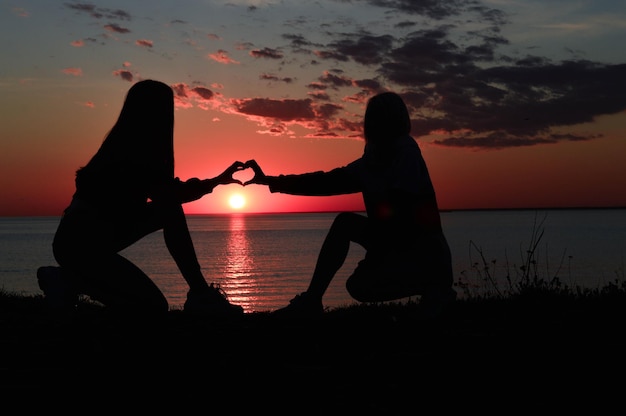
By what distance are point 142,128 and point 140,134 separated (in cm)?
6

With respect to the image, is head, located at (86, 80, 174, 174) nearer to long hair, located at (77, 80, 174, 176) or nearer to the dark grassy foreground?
long hair, located at (77, 80, 174, 176)

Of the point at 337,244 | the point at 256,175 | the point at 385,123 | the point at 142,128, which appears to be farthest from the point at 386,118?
the point at 142,128

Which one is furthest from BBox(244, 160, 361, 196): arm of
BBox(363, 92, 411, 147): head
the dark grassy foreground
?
the dark grassy foreground

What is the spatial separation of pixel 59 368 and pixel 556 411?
317 cm

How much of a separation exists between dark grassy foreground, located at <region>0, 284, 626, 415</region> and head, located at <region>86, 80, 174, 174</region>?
5.07 feet

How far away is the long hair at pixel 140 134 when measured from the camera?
5.51 m

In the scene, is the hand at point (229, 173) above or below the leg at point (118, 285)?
above

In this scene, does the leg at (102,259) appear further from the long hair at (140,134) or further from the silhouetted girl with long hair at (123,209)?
the long hair at (140,134)

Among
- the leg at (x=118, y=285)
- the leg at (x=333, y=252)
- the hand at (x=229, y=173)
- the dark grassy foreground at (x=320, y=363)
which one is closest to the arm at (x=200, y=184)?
the hand at (x=229, y=173)

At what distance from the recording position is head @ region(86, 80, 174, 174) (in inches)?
218

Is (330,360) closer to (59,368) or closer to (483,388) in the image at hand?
(483,388)

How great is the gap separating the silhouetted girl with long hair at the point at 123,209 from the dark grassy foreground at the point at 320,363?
0.33 meters

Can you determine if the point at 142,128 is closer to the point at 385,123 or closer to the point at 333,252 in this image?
the point at 333,252

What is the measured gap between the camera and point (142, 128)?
5570 mm
